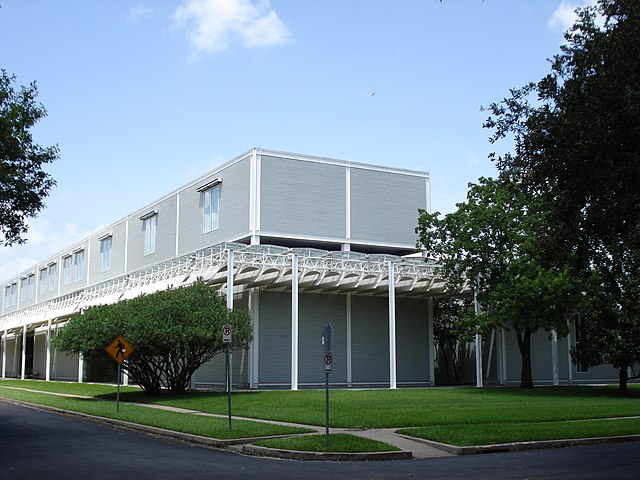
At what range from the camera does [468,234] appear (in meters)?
38.1

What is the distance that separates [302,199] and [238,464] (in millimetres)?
30952

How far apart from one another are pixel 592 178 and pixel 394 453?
619 centimetres

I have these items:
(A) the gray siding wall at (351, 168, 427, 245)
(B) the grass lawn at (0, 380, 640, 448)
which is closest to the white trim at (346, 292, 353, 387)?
(A) the gray siding wall at (351, 168, 427, 245)

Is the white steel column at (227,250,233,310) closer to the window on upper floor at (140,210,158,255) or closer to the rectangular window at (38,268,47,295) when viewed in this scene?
the window on upper floor at (140,210,158,255)

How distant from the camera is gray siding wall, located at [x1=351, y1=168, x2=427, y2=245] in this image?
46.3 metres

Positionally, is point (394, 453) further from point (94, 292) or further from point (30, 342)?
point (30, 342)

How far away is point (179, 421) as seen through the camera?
70.3 ft

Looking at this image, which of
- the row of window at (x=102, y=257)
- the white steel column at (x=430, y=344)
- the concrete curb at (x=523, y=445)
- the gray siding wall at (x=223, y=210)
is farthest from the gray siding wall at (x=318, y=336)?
the concrete curb at (x=523, y=445)

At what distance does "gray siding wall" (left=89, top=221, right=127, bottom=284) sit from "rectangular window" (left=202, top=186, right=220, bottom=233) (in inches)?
575

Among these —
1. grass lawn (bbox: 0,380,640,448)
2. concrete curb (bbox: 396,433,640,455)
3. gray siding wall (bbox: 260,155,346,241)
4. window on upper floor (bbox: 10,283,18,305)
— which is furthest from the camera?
window on upper floor (bbox: 10,283,18,305)

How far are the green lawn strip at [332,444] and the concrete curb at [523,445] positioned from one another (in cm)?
124

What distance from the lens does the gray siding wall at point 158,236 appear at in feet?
170

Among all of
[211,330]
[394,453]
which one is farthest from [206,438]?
[211,330]

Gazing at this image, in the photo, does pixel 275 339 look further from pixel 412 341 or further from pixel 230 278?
pixel 412 341
